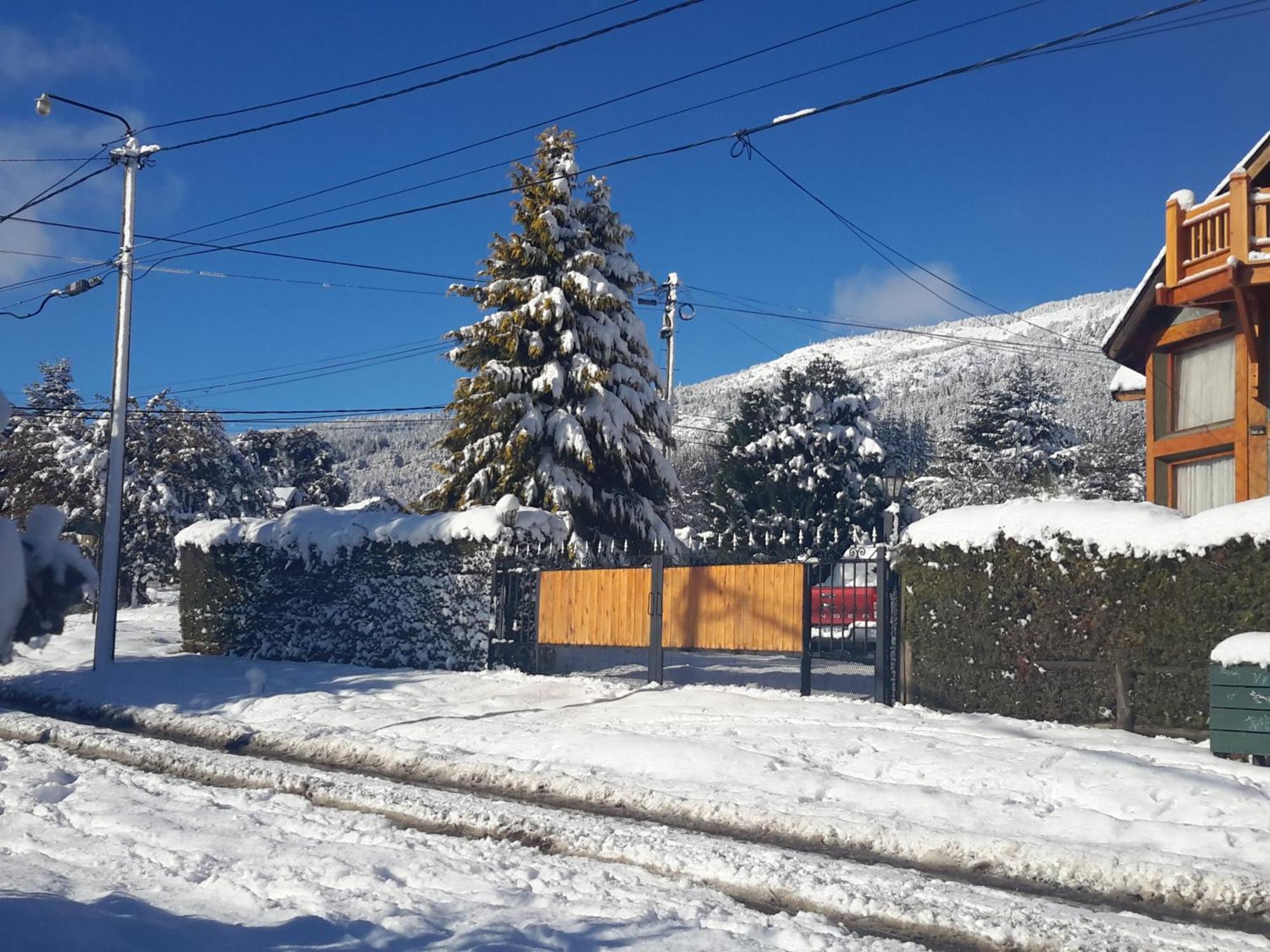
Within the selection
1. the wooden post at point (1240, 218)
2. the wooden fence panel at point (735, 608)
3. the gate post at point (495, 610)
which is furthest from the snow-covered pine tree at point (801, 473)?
the wooden post at point (1240, 218)

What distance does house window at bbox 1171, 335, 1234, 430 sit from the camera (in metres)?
16.4

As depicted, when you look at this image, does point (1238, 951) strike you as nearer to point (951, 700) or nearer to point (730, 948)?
point (730, 948)

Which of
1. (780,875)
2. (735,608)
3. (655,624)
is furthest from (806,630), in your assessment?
(780,875)

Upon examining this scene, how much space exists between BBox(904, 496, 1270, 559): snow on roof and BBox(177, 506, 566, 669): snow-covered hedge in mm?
7408

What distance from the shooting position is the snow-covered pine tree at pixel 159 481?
35875mm

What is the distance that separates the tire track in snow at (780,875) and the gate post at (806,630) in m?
5.63

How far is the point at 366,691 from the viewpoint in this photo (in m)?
16.0

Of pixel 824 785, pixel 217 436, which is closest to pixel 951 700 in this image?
pixel 824 785

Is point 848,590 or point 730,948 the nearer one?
point 730,948

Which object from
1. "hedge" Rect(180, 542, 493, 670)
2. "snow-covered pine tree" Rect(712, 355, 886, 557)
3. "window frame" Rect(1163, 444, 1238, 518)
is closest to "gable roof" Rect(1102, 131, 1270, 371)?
"window frame" Rect(1163, 444, 1238, 518)

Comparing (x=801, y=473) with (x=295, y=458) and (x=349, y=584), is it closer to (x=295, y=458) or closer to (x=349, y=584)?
(x=349, y=584)

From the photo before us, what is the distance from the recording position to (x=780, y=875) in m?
6.80

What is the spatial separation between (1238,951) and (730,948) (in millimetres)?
2687

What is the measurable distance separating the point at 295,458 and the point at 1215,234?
190 ft
